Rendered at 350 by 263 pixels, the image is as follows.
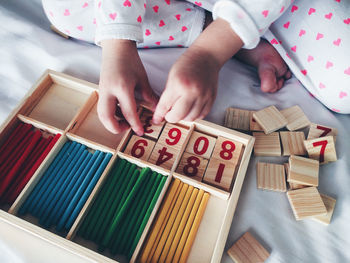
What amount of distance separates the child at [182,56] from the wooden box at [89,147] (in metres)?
0.06

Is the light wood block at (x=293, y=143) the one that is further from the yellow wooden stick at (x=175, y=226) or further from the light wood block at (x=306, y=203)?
the yellow wooden stick at (x=175, y=226)

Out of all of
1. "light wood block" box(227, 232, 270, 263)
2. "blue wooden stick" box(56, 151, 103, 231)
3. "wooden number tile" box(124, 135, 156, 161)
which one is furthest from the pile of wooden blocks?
"blue wooden stick" box(56, 151, 103, 231)

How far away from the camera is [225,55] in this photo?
621mm

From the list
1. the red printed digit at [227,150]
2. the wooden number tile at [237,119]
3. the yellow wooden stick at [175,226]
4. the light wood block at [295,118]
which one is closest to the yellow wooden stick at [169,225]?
the yellow wooden stick at [175,226]

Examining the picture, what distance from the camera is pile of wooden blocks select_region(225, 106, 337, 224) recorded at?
1.87 feet

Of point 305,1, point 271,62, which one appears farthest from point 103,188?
point 305,1

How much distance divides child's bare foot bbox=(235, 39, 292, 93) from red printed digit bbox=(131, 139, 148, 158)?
0.35 meters

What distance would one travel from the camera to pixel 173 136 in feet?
2.04

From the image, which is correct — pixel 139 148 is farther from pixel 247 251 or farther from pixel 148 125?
pixel 247 251

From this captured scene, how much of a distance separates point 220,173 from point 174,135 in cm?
13

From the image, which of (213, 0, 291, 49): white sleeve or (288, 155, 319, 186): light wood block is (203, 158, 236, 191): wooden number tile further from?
(213, 0, 291, 49): white sleeve

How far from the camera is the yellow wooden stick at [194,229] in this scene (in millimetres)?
507

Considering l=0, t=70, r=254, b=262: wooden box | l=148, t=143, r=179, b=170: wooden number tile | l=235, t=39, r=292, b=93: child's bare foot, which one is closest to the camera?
l=0, t=70, r=254, b=262: wooden box

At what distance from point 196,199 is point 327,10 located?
56cm
